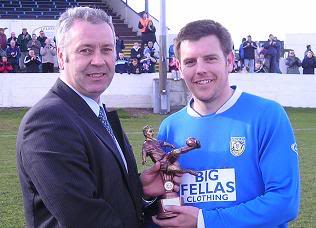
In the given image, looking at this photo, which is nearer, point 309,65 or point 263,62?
point 263,62

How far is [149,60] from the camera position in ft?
71.5

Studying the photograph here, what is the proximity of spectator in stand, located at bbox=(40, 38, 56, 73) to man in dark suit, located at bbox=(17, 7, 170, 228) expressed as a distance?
18.1 m

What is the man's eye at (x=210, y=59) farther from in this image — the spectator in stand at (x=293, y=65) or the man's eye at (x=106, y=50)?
the spectator in stand at (x=293, y=65)

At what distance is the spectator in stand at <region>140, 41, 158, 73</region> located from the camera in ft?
71.1

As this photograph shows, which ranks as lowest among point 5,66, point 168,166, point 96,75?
point 5,66

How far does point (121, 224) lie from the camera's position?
8.01ft

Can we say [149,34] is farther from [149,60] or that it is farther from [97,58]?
[97,58]

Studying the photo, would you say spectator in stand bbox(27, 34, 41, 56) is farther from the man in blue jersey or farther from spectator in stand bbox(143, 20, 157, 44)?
the man in blue jersey

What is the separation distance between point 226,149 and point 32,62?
1846 cm

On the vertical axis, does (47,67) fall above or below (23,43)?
below

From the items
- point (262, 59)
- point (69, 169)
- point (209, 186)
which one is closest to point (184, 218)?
point (209, 186)

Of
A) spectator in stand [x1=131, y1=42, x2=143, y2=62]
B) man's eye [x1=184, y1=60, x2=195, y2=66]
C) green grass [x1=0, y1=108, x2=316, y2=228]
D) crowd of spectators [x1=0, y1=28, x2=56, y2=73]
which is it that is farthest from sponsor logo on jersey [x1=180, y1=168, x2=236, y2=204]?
spectator in stand [x1=131, y1=42, x2=143, y2=62]

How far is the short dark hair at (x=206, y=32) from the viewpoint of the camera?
283cm

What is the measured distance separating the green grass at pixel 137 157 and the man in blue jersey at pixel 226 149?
402 cm
